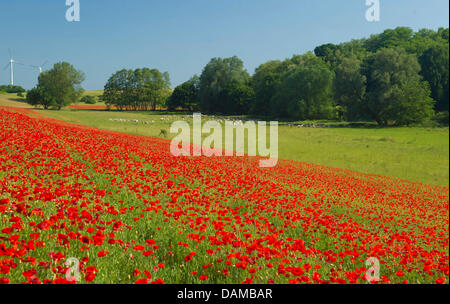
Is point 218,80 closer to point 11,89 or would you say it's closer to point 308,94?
point 308,94

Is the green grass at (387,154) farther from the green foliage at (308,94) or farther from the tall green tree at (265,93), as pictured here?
the tall green tree at (265,93)

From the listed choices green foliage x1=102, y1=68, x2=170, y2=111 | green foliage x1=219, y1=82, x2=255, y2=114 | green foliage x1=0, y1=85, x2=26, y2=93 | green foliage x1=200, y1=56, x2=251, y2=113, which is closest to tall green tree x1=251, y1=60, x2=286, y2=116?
green foliage x1=219, y1=82, x2=255, y2=114

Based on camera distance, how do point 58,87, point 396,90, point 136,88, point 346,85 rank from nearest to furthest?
point 396,90, point 346,85, point 58,87, point 136,88

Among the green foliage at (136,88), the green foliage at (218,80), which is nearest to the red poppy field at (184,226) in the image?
the green foliage at (218,80)

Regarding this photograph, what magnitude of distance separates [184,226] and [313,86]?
88.8 m

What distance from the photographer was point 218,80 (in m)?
125

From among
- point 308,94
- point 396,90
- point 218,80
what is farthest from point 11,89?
point 396,90

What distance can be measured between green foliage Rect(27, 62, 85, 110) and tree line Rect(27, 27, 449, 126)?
28 centimetres

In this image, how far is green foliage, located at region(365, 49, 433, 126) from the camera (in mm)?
48753

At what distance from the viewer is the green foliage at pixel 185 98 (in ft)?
446

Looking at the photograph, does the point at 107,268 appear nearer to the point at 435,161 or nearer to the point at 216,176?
the point at 216,176

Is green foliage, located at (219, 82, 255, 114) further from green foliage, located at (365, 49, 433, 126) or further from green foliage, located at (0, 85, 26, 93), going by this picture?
green foliage, located at (0, 85, 26, 93)
